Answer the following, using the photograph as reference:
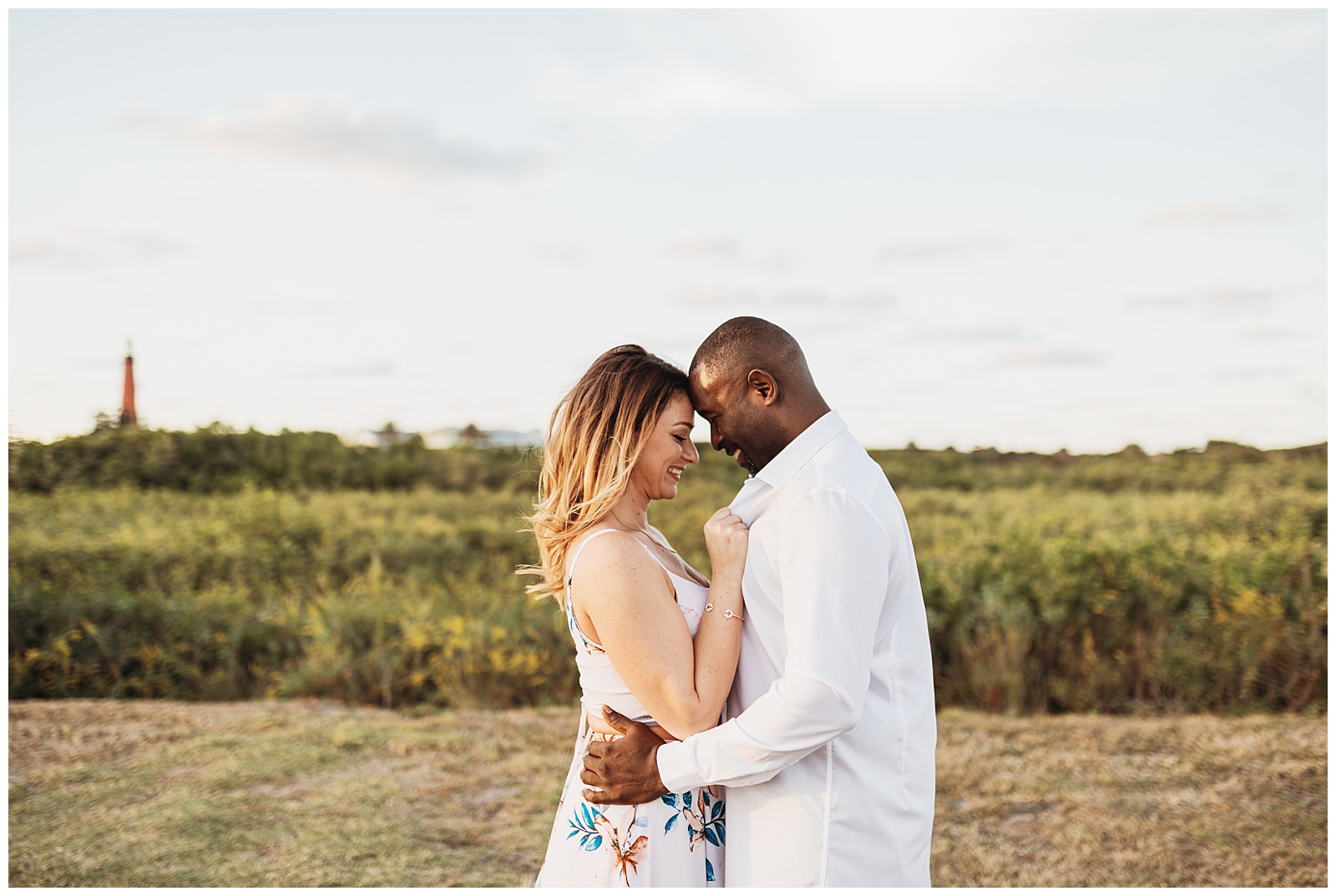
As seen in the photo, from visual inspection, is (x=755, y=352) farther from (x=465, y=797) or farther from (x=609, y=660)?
(x=465, y=797)

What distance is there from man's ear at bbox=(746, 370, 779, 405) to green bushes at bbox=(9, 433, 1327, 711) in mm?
5423

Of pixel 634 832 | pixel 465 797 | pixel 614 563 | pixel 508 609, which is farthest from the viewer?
pixel 508 609

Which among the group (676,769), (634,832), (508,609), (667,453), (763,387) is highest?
(763,387)

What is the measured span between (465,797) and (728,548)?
3.90 m

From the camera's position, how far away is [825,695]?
216 cm

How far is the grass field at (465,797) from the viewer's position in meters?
4.80

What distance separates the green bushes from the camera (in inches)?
286

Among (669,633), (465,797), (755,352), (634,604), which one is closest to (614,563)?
(634,604)

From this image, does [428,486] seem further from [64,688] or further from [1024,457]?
[1024,457]

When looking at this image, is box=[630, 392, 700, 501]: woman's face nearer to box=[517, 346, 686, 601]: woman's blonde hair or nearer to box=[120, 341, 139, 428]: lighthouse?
box=[517, 346, 686, 601]: woman's blonde hair

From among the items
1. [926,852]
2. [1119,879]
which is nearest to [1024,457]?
[1119,879]

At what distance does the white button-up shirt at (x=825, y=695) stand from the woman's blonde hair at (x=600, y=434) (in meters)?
0.33

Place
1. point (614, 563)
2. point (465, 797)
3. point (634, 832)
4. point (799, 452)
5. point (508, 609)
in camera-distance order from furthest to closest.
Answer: point (508, 609) → point (465, 797) → point (634, 832) → point (614, 563) → point (799, 452)

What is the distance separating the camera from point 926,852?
8.34ft
